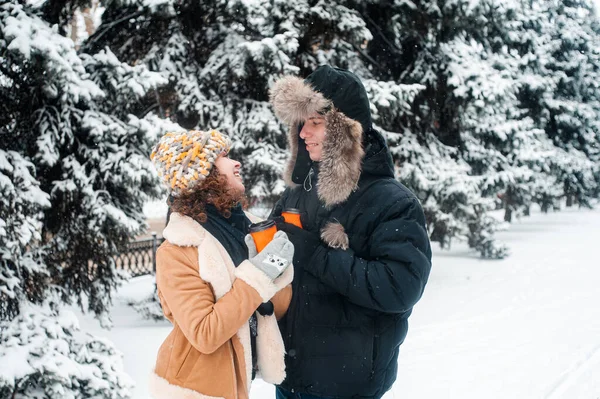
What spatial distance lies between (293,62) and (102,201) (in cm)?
388

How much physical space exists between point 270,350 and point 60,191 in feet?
15.3

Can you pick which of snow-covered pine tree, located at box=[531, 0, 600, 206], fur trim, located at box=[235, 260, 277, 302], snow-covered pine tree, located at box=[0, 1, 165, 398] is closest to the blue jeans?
fur trim, located at box=[235, 260, 277, 302]

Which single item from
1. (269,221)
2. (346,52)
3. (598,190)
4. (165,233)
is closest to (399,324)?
(269,221)

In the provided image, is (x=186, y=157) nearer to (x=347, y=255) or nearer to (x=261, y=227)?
(x=261, y=227)

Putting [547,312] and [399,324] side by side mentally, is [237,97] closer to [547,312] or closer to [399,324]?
[547,312]

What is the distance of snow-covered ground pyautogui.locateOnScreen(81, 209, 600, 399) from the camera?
512 cm

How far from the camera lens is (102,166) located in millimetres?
5898

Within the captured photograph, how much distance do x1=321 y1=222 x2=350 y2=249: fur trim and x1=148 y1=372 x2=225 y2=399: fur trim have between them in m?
0.74

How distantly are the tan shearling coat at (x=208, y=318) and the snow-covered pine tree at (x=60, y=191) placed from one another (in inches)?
112

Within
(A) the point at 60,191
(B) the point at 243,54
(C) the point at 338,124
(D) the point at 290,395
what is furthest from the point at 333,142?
(B) the point at 243,54

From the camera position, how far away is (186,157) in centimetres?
215

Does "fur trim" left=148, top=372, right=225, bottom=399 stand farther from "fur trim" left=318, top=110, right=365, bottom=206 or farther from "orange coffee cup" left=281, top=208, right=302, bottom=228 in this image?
"fur trim" left=318, top=110, right=365, bottom=206

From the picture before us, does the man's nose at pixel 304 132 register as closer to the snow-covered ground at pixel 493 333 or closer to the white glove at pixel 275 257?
the white glove at pixel 275 257

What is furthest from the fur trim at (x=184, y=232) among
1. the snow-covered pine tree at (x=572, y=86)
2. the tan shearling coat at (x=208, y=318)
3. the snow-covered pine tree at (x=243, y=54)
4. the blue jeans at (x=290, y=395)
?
the snow-covered pine tree at (x=572, y=86)
